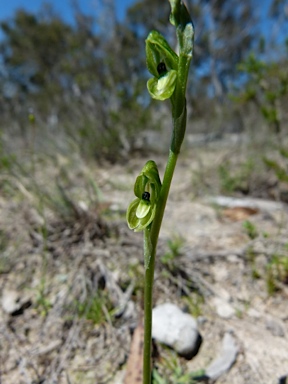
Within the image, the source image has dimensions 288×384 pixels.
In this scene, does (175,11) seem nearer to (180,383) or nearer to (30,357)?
(180,383)

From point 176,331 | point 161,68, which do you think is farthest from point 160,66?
point 176,331

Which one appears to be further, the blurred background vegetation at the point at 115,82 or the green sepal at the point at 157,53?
the blurred background vegetation at the point at 115,82

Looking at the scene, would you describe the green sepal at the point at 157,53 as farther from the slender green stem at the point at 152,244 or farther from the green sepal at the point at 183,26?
the slender green stem at the point at 152,244

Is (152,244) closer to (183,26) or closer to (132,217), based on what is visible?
(132,217)

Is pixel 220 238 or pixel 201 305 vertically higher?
pixel 220 238

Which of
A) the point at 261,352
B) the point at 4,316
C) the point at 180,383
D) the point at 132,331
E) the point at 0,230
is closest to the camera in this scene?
the point at 180,383

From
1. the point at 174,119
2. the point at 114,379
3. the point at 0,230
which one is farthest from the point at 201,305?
the point at 0,230

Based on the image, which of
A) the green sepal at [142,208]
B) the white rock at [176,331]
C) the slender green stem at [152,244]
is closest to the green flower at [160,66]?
the slender green stem at [152,244]
